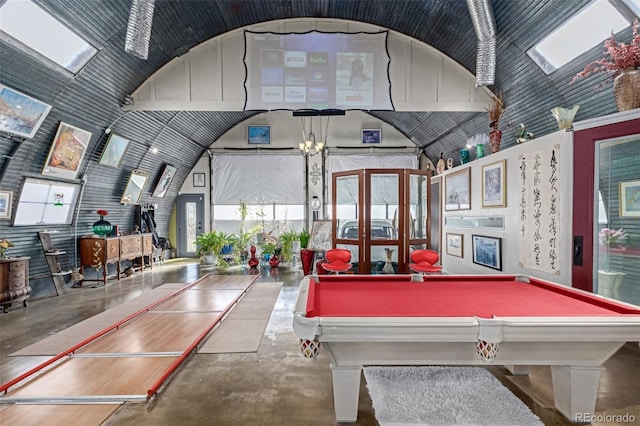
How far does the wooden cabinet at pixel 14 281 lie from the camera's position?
444 centimetres

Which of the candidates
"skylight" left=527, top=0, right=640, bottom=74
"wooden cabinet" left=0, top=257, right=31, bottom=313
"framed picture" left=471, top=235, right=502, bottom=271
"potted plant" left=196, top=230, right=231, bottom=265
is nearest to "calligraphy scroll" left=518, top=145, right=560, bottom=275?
"framed picture" left=471, top=235, right=502, bottom=271

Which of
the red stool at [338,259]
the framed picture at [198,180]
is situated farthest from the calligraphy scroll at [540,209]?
the framed picture at [198,180]

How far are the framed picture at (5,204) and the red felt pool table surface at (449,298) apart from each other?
197 inches

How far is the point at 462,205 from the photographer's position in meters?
6.18

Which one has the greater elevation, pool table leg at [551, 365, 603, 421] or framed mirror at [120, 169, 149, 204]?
framed mirror at [120, 169, 149, 204]

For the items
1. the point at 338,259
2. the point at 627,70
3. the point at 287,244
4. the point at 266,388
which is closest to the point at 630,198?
the point at 627,70

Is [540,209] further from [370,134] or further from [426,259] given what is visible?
[370,134]

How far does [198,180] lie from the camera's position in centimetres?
1002

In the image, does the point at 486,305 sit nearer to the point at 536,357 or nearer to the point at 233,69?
the point at 536,357

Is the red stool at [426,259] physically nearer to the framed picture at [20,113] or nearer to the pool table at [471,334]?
the pool table at [471,334]

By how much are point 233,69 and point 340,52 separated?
204cm

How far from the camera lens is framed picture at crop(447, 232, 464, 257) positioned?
621 cm

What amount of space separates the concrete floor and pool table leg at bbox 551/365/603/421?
0.12 meters

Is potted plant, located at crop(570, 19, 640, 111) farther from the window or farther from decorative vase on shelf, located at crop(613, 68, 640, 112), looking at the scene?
the window
